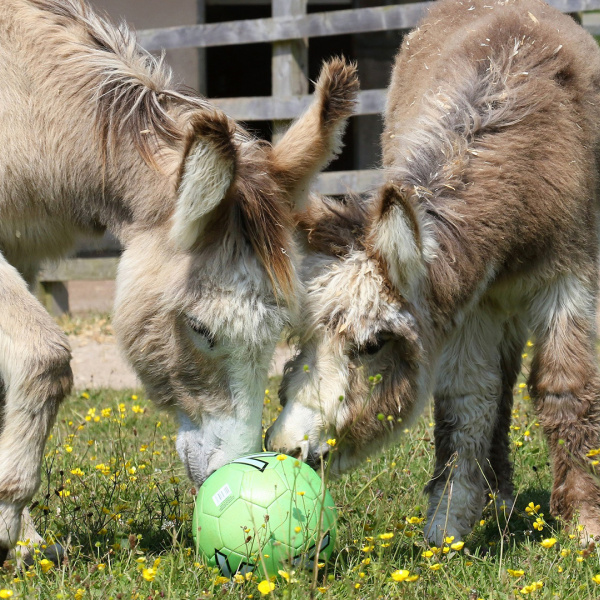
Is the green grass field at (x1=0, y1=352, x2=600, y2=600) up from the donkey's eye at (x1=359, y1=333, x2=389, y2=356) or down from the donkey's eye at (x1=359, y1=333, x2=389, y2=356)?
down

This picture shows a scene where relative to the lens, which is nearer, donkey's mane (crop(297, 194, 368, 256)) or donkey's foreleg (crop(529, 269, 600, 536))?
donkey's mane (crop(297, 194, 368, 256))

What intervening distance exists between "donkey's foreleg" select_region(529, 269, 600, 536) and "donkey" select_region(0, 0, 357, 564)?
113 cm

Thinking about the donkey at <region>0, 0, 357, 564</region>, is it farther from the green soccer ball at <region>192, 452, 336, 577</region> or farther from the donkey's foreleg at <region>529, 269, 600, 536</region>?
the donkey's foreleg at <region>529, 269, 600, 536</region>

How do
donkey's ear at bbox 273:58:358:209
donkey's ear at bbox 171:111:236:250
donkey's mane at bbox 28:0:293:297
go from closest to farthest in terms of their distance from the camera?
donkey's ear at bbox 171:111:236:250, donkey's mane at bbox 28:0:293:297, donkey's ear at bbox 273:58:358:209

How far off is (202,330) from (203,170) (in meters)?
0.58

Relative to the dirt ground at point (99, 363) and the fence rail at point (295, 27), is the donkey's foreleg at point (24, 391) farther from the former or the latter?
the fence rail at point (295, 27)

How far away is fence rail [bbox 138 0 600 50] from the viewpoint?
7.89 m

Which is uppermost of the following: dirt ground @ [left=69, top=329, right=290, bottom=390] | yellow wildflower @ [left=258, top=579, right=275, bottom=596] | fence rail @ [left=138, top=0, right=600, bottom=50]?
fence rail @ [left=138, top=0, right=600, bottom=50]

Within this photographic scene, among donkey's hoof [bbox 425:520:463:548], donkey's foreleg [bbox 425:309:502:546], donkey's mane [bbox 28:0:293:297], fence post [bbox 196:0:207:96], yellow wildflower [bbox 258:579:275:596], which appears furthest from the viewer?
fence post [bbox 196:0:207:96]

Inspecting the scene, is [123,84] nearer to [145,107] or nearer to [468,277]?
[145,107]

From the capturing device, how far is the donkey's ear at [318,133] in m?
3.27

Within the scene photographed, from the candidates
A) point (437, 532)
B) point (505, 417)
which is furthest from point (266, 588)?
point (505, 417)

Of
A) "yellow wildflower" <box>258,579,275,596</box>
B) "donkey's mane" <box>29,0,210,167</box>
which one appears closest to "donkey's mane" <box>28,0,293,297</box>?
"donkey's mane" <box>29,0,210,167</box>

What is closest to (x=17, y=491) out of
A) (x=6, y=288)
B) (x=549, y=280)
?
(x=6, y=288)
